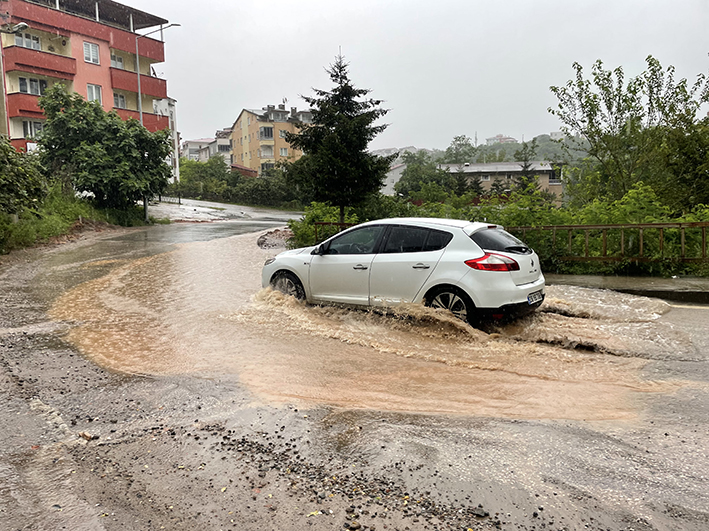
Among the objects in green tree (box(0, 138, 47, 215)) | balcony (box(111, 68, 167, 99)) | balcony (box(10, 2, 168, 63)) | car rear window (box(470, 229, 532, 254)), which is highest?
balcony (box(10, 2, 168, 63))

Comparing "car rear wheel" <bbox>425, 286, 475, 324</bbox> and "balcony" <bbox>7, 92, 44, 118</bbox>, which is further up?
"balcony" <bbox>7, 92, 44, 118</bbox>

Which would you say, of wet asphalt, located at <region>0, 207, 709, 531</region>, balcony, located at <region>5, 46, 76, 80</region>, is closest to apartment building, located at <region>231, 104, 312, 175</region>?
balcony, located at <region>5, 46, 76, 80</region>

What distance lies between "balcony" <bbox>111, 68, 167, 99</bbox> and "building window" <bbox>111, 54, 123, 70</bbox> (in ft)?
4.45

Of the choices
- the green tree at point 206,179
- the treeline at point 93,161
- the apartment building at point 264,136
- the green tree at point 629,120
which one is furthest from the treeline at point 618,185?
the apartment building at point 264,136

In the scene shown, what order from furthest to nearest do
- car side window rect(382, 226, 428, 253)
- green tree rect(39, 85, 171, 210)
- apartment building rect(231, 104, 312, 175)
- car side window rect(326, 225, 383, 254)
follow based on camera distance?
apartment building rect(231, 104, 312, 175), green tree rect(39, 85, 171, 210), car side window rect(326, 225, 383, 254), car side window rect(382, 226, 428, 253)

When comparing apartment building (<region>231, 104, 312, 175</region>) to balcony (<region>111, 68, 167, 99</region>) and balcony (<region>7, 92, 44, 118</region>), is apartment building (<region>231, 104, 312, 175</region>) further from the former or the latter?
balcony (<region>7, 92, 44, 118</region>)

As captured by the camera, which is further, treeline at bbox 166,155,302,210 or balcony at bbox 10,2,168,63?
treeline at bbox 166,155,302,210

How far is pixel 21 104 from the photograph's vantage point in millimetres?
32188

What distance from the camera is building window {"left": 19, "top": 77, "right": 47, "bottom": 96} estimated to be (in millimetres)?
33500

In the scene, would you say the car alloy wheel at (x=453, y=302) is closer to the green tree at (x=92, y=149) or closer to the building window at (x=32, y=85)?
the green tree at (x=92, y=149)

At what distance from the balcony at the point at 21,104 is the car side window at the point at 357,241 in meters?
31.0

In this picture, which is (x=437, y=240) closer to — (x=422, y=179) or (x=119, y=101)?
(x=119, y=101)

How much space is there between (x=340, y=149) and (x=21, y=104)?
79.5 feet

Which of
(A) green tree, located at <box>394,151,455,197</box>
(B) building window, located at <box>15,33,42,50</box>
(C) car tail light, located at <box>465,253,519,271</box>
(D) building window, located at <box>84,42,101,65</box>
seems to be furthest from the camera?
(A) green tree, located at <box>394,151,455,197</box>
